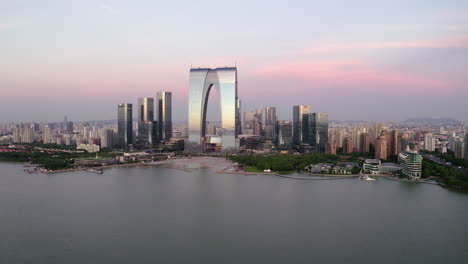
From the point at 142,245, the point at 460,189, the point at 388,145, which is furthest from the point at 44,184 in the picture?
the point at 388,145

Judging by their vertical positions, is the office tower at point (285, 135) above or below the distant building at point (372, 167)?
above

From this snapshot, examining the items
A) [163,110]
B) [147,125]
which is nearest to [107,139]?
[147,125]

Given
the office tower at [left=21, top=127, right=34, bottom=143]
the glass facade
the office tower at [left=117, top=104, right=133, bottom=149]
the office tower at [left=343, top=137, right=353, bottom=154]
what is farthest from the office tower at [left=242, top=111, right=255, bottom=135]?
the office tower at [left=21, top=127, right=34, bottom=143]

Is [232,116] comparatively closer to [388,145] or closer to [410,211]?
[388,145]

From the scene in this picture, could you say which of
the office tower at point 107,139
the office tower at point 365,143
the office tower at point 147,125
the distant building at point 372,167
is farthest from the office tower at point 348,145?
the office tower at point 107,139

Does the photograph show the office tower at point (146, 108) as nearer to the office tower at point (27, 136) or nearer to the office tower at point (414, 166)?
the office tower at point (27, 136)

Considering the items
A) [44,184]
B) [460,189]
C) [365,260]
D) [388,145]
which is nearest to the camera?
[365,260]

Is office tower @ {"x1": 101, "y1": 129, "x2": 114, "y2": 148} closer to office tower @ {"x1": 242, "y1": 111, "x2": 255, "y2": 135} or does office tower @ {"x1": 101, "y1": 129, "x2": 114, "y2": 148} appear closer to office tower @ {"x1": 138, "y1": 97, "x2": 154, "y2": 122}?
office tower @ {"x1": 138, "y1": 97, "x2": 154, "y2": 122}
